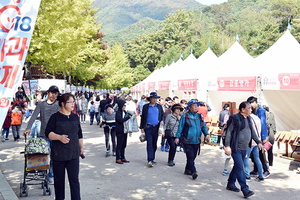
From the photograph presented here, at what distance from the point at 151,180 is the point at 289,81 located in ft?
19.4

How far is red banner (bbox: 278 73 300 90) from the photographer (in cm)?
937

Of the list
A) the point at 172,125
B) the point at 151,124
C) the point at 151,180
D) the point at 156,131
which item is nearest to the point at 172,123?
the point at 172,125

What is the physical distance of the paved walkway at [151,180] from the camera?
568 centimetres

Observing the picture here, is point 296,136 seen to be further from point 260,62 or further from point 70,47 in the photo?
point 70,47

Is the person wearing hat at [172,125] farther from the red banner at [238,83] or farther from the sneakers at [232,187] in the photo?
the red banner at [238,83]

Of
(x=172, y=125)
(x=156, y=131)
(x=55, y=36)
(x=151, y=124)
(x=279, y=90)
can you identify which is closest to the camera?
(x=151, y=124)

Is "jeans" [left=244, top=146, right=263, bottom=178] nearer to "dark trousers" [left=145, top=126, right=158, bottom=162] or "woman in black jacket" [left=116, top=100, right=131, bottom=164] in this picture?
"dark trousers" [left=145, top=126, right=158, bottom=162]

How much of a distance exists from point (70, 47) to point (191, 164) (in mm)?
16960

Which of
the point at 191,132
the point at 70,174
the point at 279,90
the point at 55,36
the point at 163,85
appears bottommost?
the point at 70,174

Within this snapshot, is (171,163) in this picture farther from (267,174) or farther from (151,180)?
(267,174)

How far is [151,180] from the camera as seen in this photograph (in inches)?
263

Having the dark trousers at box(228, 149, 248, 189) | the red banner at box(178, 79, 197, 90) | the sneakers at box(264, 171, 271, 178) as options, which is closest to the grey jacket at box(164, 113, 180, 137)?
the sneakers at box(264, 171, 271, 178)

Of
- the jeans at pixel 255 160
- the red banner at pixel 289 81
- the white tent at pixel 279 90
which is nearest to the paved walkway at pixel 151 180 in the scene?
the jeans at pixel 255 160

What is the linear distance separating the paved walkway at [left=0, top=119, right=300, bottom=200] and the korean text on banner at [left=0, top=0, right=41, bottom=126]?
2825mm
